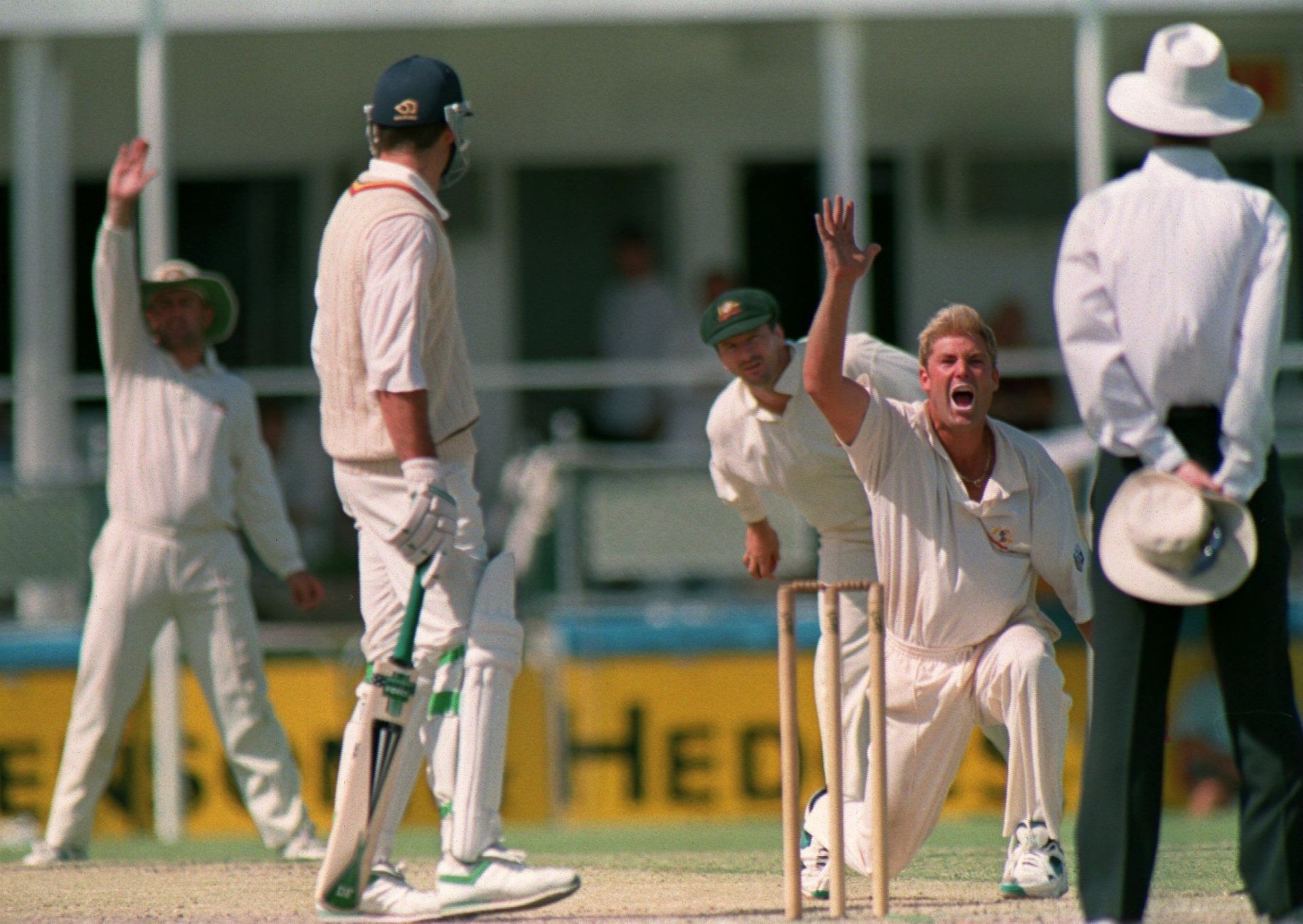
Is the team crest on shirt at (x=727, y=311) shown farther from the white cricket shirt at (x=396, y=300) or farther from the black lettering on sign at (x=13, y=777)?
the black lettering on sign at (x=13, y=777)

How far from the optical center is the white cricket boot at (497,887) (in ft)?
15.8

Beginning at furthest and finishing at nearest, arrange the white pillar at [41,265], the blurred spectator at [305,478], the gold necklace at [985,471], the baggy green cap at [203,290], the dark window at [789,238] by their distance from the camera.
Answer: the dark window at [789,238] < the blurred spectator at [305,478] < the white pillar at [41,265] < the baggy green cap at [203,290] < the gold necklace at [985,471]

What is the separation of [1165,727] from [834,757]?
2.79 ft

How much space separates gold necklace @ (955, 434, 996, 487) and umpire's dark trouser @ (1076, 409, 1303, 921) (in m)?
1.03

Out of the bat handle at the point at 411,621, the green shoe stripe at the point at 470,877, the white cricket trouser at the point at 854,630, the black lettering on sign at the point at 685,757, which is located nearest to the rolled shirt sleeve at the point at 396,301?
the bat handle at the point at 411,621

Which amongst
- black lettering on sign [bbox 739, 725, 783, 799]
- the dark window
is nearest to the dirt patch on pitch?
black lettering on sign [bbox 739, 725, 783, 799]

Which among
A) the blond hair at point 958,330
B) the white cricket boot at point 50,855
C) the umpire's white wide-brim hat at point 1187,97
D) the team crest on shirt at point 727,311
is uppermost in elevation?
the umpire's white wide-brim hat at point 1187,97

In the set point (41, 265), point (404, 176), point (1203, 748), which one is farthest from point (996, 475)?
point (41, 265)

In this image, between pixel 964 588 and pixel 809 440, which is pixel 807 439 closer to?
pixel 809 440

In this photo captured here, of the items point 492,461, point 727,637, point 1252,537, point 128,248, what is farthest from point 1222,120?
point 492,461

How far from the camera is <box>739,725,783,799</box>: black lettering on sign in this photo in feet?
35.3

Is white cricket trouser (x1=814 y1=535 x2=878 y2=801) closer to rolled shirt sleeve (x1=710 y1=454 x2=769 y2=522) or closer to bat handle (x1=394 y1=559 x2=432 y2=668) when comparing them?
rolled shirt sleeve (x1=710 y1=454 x2=769 y2=522)

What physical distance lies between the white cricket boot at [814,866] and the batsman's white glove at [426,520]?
131cm

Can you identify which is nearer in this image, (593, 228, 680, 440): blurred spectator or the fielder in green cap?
the fielder in green cap
